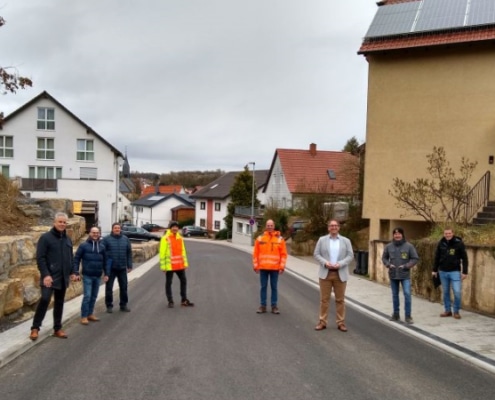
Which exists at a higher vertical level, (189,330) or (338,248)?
(338,248)

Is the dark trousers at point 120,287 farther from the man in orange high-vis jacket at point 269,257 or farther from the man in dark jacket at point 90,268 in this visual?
the man in orange high-vis jacket at point 269,257

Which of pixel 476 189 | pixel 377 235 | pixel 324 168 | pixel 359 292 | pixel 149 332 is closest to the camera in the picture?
pixel 149 332

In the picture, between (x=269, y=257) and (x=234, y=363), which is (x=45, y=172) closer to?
(x=269, y=257)

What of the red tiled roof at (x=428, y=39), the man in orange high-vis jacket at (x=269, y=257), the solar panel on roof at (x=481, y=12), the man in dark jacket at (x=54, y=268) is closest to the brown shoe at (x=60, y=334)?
the man in dark jacket at (x=54, y=268)

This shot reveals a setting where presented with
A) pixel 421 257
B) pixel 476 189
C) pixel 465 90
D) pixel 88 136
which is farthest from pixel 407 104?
pixel 88 136

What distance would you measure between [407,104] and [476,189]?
13.3 ft

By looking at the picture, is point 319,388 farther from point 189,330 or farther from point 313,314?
point 313,314

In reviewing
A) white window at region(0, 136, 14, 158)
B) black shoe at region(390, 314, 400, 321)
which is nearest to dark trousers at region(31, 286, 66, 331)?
black shoe at region(390, 314, 400, 321)

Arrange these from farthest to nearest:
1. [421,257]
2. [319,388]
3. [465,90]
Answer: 1. [465,90]
2. [421,257]
3. [319,388]

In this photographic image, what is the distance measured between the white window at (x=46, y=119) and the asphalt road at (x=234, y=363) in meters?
42.0

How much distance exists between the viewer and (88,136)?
48406mm

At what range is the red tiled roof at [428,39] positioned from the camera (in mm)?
17234

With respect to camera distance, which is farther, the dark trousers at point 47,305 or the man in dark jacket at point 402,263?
the man in dark jacket at point 402,263

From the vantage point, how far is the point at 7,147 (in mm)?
47781
